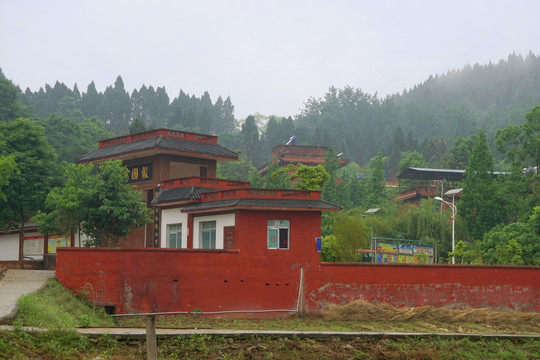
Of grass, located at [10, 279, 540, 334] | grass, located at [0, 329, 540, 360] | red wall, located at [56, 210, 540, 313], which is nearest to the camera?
grass, located at [0, 329, 540, 360]

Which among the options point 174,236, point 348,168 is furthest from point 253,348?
point 348,168

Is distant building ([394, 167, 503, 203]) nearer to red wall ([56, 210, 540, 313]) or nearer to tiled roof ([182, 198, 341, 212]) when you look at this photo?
red wall ([56, 210, 540, 313])

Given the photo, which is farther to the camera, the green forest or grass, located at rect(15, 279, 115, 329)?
the green forest

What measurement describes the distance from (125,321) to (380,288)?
11.1 m

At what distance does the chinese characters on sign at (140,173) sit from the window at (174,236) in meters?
6.31

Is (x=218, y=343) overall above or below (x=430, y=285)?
below

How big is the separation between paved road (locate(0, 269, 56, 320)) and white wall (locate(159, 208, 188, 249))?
7205 millimetres

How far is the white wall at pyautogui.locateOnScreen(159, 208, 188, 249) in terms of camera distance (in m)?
38.3

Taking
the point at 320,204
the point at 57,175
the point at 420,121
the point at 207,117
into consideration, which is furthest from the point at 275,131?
the point at 320,204

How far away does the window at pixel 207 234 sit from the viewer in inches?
1390

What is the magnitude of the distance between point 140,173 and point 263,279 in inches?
657

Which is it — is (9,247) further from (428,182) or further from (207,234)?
(428,182)

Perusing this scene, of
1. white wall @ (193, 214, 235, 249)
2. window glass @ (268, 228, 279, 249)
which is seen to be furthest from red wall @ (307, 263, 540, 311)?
white wall @ (193, 214, 235, 249)

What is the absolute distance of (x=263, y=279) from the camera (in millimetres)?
32156
